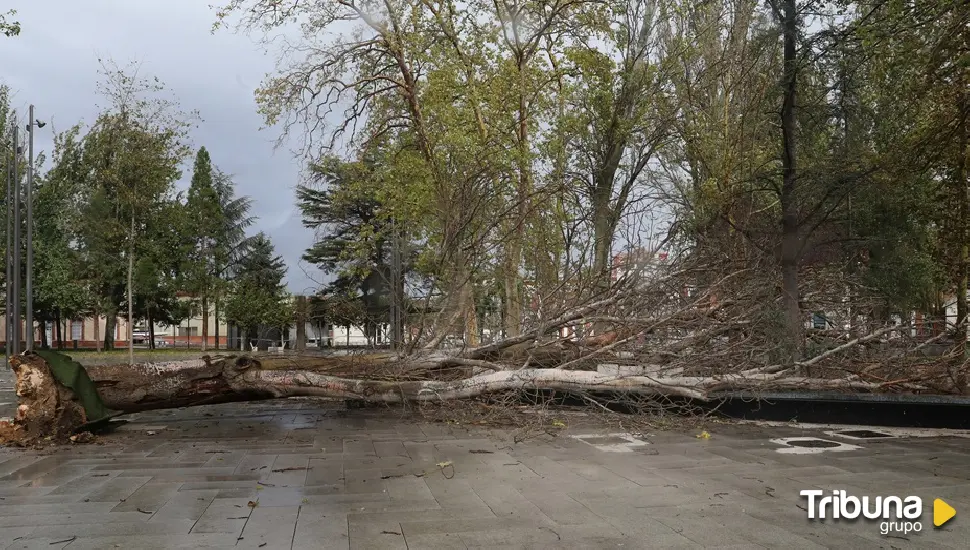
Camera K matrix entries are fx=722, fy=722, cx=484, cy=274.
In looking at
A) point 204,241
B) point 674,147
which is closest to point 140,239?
point 204,241

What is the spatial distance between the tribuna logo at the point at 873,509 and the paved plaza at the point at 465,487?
102 millimetres

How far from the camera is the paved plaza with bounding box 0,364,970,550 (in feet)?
14.0

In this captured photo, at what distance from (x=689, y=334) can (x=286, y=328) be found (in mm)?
32180

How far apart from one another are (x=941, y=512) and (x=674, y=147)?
12890 millimetres

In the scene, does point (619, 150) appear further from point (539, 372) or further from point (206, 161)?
point (206, 161)

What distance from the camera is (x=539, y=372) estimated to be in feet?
28.7

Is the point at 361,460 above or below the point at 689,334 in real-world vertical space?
below

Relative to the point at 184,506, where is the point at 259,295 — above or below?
above

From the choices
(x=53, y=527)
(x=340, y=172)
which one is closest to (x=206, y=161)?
(x=340, y=172)

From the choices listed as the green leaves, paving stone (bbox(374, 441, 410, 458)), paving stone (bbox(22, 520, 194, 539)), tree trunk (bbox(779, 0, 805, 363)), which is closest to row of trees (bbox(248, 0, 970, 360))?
tree trunk (bbox(779, 0, 805, 363))

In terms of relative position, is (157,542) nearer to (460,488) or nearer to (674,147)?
(460,488)

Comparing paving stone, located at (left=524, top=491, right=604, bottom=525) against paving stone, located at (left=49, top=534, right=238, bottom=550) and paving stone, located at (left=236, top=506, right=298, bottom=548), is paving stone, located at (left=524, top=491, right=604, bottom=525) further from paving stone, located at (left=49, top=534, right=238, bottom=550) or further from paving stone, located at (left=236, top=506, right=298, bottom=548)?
paving stone, located at (left=49, top=534, right=238, bottom=550)

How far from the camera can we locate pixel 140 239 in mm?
31109

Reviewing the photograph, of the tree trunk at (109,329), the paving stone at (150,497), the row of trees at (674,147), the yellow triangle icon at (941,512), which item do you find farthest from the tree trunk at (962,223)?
the tree trunk at (109,329)
